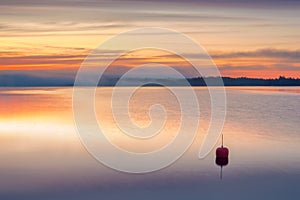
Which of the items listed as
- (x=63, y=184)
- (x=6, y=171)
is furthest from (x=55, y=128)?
(x=63, y=184)

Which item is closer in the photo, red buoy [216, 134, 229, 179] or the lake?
the lake

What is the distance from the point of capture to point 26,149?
18062 millimetres

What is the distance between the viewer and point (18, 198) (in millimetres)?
11695

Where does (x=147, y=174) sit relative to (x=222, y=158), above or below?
below

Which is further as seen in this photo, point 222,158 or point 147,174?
point 222,158

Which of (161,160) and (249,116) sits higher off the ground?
(249,116)

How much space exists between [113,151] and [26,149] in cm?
279

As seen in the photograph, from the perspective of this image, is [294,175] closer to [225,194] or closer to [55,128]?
[225,194]

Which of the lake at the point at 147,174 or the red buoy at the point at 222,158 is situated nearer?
the lake at the point at 147,174

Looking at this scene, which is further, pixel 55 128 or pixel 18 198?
pixel 55 128

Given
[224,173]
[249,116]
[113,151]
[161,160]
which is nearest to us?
[224,173]

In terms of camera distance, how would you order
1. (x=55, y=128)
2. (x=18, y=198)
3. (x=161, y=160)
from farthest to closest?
(x=55, y=128), (x=161, y=160), (x=18, y=198)

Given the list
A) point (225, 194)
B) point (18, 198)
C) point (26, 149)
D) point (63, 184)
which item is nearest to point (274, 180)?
point (225, 194)

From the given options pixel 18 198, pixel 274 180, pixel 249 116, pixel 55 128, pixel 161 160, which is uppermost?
pixel 249 116
